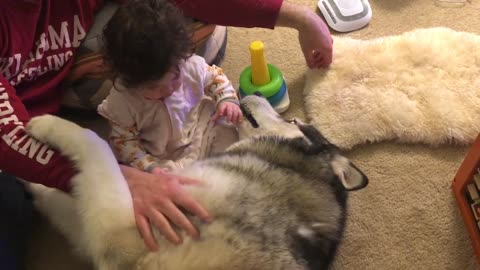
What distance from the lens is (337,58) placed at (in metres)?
1.77

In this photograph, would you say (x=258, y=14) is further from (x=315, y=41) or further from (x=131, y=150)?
(x=131, y=150)

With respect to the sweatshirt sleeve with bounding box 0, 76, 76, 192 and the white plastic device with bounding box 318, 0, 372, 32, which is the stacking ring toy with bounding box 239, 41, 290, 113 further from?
the sweatshirt sleeve with bounding box 0, 76, 76, 192

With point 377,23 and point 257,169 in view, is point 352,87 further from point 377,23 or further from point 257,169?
point 257,169

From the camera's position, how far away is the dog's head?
1.20 m

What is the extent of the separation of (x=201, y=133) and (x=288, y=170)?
1.37 feet

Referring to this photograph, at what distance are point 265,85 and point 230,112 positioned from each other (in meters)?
0.28

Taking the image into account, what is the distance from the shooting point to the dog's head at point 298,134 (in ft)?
3.94

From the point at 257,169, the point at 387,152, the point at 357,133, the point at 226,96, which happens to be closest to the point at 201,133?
the point at 226,96

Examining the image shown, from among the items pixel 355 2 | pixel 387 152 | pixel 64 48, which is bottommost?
pixel 387 152

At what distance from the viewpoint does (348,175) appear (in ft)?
3.96

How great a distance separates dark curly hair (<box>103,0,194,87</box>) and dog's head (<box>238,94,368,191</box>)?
31cm

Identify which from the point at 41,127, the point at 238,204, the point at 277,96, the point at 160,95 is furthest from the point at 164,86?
the point at 277,96

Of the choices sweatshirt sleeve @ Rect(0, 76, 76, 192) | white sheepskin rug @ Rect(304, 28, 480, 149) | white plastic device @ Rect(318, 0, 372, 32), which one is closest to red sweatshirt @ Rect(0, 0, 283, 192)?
sweatshirt sleeve @ Rect(0, 76, 76, 192)

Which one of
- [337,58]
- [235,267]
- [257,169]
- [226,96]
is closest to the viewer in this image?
[235,267]
